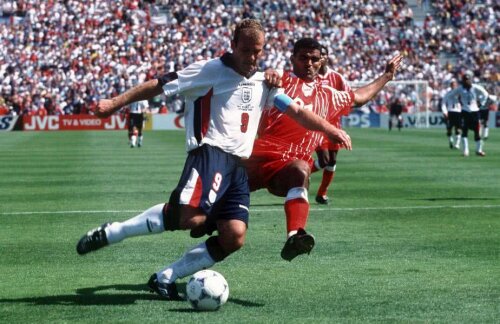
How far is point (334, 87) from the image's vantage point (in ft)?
47.4

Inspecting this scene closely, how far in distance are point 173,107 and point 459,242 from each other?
166ft

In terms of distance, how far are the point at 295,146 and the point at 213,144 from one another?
8.33ft

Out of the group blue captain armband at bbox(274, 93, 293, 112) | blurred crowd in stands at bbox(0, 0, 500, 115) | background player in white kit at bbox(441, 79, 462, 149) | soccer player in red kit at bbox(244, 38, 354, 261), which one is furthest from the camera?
blurred crowd in stands at bbox(0, 0, 500, 115)

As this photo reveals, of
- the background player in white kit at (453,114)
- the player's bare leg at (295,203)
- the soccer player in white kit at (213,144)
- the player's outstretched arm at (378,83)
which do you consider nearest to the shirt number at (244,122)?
the soccer player in white kit at (213,144)

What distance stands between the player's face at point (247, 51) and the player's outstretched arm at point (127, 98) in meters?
0.65

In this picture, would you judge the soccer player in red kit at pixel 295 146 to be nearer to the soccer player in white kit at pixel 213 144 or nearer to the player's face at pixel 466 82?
the soccer player in white kit at pixel 213 144

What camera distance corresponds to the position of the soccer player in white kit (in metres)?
7.77

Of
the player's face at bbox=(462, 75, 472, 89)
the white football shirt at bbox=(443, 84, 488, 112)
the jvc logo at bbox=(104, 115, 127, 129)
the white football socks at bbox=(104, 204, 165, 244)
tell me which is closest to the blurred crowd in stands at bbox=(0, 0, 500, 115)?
the jvc logo at bbox=(104, 115, 127, 129)

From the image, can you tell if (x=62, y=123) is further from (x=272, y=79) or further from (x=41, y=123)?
(x=272, y=79)

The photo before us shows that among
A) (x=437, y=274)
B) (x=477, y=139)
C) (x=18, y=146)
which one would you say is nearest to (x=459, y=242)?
(x=437, y=274)

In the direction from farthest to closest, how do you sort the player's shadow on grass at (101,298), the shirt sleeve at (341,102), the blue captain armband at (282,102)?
the shirt sleeve at (341,102) < the blue captain armband at (282,102) < the player's shadow on grass at (101,298)

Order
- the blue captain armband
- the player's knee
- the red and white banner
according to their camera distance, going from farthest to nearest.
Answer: the red and white banner < the player's knee < the blue captain armband

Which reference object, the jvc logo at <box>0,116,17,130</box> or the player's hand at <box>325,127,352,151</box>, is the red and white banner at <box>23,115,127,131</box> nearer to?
the jvc logo at <box>0,116,17,130</box>

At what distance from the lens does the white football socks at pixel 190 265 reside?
26.7ft
